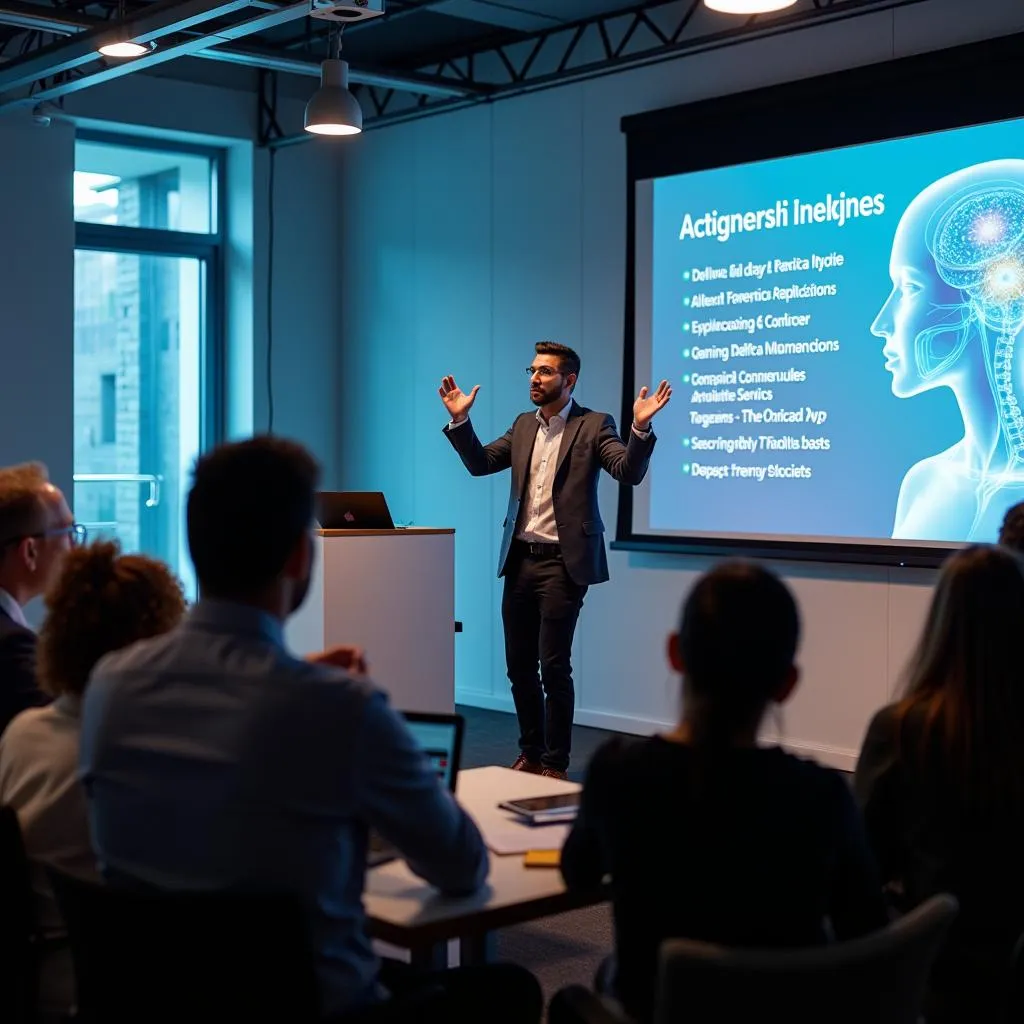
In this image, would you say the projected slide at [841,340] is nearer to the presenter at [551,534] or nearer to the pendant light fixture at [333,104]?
the presenter at [551,534]

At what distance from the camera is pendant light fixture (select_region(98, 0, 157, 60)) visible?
616 cm

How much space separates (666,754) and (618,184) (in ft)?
19.1

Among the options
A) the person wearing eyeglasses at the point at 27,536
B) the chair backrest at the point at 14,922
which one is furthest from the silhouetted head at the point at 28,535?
the chair backrest at the point at 14,922

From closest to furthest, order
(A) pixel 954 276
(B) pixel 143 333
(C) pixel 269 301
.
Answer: (A) pixel 954 276 < (B) pixel 143 333 < (C) pixel 269 301

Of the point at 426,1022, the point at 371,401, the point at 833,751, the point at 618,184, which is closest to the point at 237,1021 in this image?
the point at 426,1022

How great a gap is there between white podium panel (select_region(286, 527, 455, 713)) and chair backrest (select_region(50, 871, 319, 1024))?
354 centimetres

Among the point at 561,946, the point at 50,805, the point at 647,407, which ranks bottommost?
the point at 561,946

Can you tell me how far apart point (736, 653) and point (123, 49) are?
5262 mm

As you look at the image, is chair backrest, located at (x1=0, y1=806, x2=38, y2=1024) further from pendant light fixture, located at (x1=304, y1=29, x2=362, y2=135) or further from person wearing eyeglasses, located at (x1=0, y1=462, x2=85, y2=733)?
pendant light fixture, located at (x1=304, y1=29, x2=362, y2=135)

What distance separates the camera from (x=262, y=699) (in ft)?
6.02

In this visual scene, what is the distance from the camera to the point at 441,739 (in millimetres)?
2281

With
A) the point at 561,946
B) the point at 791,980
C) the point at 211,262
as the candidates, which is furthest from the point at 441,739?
the point at 211,262

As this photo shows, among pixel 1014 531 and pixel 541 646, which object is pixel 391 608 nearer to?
pixel 541 646

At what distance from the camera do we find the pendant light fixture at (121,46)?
616 cm
